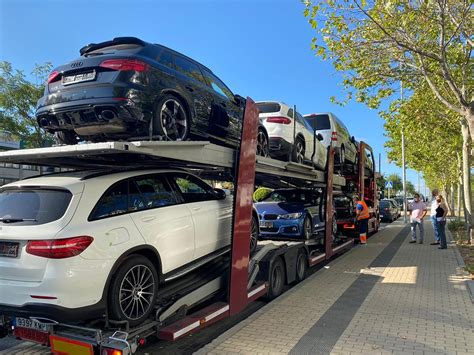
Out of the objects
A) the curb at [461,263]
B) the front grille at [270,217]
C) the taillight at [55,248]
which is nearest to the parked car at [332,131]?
the front grille at [270,217]

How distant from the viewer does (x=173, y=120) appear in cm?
523

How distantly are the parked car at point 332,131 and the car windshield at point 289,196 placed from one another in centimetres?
191

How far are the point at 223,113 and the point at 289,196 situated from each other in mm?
4392

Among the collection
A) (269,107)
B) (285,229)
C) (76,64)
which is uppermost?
(269,107)

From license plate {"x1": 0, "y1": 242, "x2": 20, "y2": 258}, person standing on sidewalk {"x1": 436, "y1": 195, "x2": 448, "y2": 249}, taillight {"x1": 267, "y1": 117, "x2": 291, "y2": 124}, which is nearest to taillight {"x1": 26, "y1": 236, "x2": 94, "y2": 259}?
license plate {"x1": 0, "y1": 242, "x2": 20, "y2": 258}

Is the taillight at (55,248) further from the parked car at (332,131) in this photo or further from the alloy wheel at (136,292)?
the parked car at (332,131)

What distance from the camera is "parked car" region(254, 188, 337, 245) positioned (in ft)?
29.6

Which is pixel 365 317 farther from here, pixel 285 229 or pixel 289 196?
pixel 289 196

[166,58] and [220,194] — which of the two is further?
[220,194]

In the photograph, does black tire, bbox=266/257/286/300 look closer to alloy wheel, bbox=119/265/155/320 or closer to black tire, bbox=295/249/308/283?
black tire, bbox=295/249/308/283

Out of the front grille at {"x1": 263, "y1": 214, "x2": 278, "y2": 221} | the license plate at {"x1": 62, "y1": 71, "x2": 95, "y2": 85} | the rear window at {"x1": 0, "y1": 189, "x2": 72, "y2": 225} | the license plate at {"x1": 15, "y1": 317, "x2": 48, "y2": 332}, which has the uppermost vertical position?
the license plate at {"x1": 62, "y1": 71, "x2": 95, "y2": 85}

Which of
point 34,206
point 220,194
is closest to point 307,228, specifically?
point 220,194

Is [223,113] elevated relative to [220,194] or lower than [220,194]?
elevated

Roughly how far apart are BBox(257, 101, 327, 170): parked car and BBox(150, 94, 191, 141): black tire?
3185 millimetres
